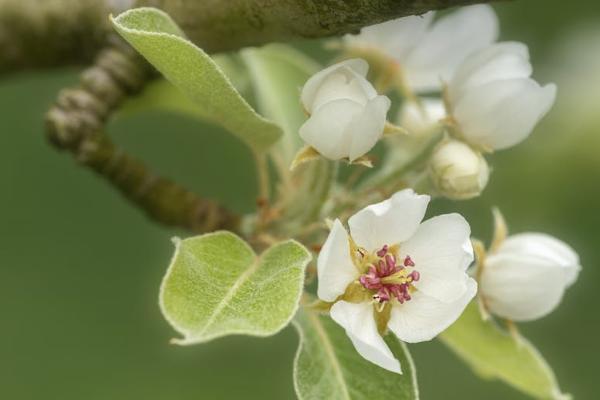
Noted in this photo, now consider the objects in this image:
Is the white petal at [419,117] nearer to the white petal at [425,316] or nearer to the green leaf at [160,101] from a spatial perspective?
the green leaf at [160,101]

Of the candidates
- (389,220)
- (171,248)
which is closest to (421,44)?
(389,220)

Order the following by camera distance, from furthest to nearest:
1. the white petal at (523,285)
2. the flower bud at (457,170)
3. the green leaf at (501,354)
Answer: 1. the green leaf at (501,354)
2. the white petal at (523,285)
3. the flower bud at (457,170)

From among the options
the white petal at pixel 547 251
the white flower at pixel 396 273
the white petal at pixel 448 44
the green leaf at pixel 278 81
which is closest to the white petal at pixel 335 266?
the white flower at pixel 396 273

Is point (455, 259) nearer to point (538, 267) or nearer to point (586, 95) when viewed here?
point (538, 267)

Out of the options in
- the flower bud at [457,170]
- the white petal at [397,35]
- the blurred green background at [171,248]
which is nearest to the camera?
the flower bud at [457,170]

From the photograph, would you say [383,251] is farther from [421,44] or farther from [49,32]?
[49,32]

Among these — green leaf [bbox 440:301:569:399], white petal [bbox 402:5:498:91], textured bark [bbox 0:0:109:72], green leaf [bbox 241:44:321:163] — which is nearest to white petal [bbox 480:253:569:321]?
green leaf [bbox 440:301:569:399]
